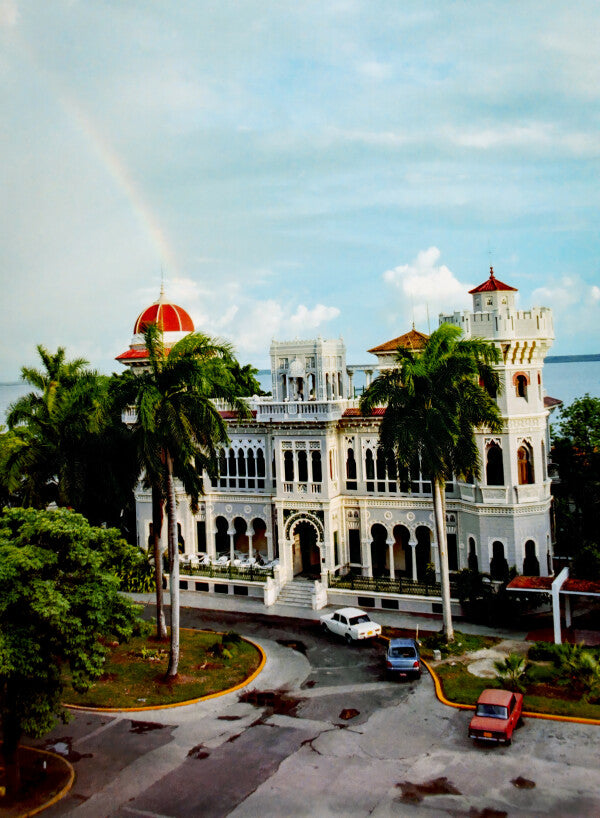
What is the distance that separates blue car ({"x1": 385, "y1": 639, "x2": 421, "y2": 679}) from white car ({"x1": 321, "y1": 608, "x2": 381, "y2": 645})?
3.52 meters

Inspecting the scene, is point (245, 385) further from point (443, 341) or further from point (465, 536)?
point (443, 341)

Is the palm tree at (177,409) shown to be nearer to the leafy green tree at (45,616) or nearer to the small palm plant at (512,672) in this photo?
the leafy green tree at (45,616)

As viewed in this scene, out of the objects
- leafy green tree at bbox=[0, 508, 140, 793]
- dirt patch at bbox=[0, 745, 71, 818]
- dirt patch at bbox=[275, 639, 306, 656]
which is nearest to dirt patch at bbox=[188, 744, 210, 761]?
dirt patch at bbox=[0, 745, 71, 818]

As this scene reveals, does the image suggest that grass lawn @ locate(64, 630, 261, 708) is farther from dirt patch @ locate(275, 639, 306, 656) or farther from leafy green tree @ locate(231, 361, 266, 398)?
leafy green tree @ locate(231, 361, 266, 398)

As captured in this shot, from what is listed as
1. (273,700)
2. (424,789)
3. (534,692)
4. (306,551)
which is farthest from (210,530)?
(424,789)

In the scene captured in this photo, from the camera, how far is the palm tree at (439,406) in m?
28.8

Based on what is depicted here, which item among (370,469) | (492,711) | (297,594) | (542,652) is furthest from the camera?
(370,469)

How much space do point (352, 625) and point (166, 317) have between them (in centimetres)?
2720

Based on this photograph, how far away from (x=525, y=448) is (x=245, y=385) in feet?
98.7

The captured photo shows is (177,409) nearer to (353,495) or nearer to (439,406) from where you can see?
(439,406)

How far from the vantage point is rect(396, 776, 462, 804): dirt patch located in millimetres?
18906

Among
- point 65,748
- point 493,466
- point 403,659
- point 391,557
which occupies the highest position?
point 493,466

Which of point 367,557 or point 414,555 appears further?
point 367,557

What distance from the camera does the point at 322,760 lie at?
2125 centimetres
